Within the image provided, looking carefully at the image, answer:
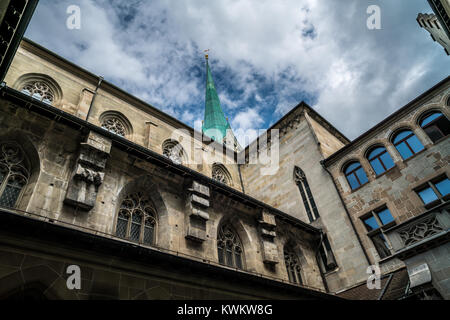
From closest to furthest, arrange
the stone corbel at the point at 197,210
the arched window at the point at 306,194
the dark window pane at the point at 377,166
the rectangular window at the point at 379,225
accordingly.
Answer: the stone corbel at the point at 197,210, the rectangular window at the point at 379,225, the dark window pane at the point at 377,166, the arched window at the point at 306,194

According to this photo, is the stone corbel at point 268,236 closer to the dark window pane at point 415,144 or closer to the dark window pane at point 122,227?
the dark window pane at point 122,227

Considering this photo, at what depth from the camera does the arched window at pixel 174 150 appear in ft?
57.8

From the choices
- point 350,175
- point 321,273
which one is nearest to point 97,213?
point 321,273

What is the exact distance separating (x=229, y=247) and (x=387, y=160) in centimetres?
893

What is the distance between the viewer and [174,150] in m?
18.2

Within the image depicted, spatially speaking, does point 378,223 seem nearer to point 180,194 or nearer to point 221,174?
point 180,194

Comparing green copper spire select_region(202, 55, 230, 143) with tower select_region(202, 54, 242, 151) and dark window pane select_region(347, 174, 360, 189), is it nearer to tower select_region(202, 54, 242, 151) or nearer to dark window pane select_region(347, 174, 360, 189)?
tower select_region(202, 54, 242, 151)

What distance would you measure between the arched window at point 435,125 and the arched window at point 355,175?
3439 mm

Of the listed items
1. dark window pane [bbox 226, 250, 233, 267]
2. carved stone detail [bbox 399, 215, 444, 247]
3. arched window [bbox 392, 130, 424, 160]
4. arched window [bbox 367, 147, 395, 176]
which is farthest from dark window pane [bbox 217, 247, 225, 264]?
arched window [bbox 392, 130, 424, 160]

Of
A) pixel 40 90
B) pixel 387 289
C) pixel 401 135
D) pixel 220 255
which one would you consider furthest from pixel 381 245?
pixel 40 90

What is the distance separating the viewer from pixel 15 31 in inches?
234

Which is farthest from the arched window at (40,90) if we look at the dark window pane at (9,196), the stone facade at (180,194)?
the dark window pane at (9,196)
